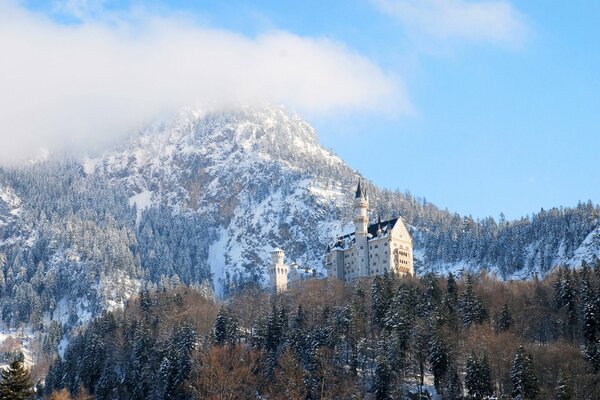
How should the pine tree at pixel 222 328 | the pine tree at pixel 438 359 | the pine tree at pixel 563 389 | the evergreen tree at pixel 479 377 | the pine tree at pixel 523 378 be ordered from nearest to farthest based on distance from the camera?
1. the pine tree at pixel 563 389
2. the pine tree at pixel 523 378
3. the evergreen tree at pixel 479 377
4. the pine tree at pixel 438 359
5. the pine tree at pixel 222 328

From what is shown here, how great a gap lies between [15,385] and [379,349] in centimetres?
5984

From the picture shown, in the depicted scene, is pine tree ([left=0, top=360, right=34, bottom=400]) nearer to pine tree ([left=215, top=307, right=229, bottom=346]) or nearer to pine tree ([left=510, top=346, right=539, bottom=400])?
pine tree ([left=510, top=346, right=539, bottom=400])

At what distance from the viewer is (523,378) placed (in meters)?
93.6

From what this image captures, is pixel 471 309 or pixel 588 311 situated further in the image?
pixel 471 309

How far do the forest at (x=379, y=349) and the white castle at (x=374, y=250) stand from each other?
3988 centimetres

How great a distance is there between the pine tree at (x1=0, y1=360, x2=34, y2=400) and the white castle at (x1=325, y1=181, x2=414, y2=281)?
5162 inches

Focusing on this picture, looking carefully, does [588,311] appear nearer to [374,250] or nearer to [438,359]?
[438,359]

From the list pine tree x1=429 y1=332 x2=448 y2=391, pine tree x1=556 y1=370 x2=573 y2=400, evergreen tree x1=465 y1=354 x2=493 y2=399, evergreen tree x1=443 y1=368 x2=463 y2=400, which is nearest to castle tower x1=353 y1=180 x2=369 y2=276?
pine tree x1=429 y1=332 x2=448 y2=391

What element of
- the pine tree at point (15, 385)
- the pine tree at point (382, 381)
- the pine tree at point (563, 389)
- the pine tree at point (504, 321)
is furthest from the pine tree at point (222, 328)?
the pine tree at point (15, 385)

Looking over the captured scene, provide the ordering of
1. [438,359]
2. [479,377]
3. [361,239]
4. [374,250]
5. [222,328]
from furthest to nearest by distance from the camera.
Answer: [361,239], [374,250], [222,328], [438,359], [479,377]

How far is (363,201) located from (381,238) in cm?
1297

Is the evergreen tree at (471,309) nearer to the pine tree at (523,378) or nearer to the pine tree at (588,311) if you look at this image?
the pine tree at (588,311)

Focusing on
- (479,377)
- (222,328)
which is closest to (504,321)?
(479,377)

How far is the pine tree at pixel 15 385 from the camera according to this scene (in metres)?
58.0
